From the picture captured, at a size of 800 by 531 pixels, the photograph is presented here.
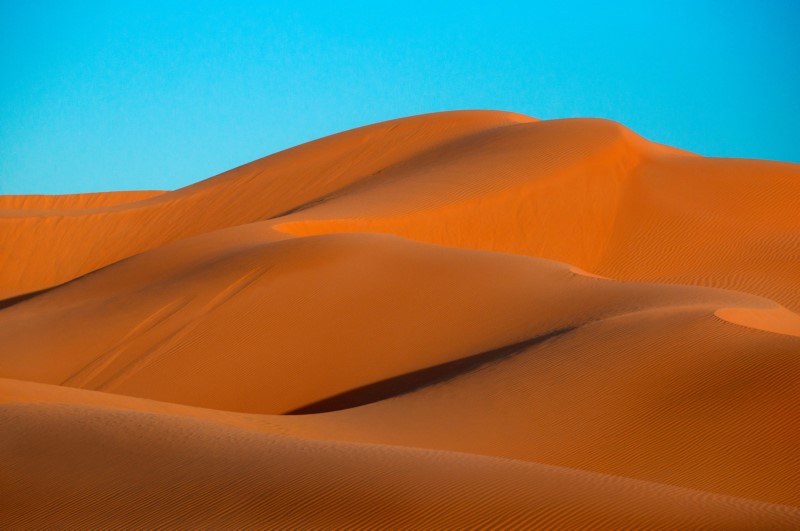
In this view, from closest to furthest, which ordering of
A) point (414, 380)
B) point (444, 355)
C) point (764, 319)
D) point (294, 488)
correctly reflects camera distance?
point (294, 488), point (764, 319), point (414, 380), point (444, 355)

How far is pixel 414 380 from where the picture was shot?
55.7 ft

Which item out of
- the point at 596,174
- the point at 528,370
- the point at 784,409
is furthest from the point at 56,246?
the point at 784,409

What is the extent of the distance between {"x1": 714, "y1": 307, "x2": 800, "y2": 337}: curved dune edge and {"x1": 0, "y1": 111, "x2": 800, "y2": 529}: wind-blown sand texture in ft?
0.32

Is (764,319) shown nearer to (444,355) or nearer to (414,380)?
(444,355)

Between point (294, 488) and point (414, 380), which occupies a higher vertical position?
point (294, 488)

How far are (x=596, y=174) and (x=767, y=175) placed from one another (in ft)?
17.9

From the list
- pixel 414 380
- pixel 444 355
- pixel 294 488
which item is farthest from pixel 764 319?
pixel 294 488

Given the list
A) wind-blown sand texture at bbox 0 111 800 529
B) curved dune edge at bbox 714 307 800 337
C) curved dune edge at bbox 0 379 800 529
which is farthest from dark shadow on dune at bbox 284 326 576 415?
curved dune edge at bbox 0 379 800 529

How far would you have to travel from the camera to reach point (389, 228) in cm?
2875

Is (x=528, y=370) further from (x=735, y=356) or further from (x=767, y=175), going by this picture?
(x=767, y=175)

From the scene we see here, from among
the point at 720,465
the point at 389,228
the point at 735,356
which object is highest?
the point at 389,228

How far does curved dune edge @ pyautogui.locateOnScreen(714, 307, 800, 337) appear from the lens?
51.2 ft

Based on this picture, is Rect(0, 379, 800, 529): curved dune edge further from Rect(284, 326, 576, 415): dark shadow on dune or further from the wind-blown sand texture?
Rect(284, 326, 576, 415): dark shadow on dune

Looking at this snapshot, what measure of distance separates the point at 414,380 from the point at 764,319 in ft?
18.2
